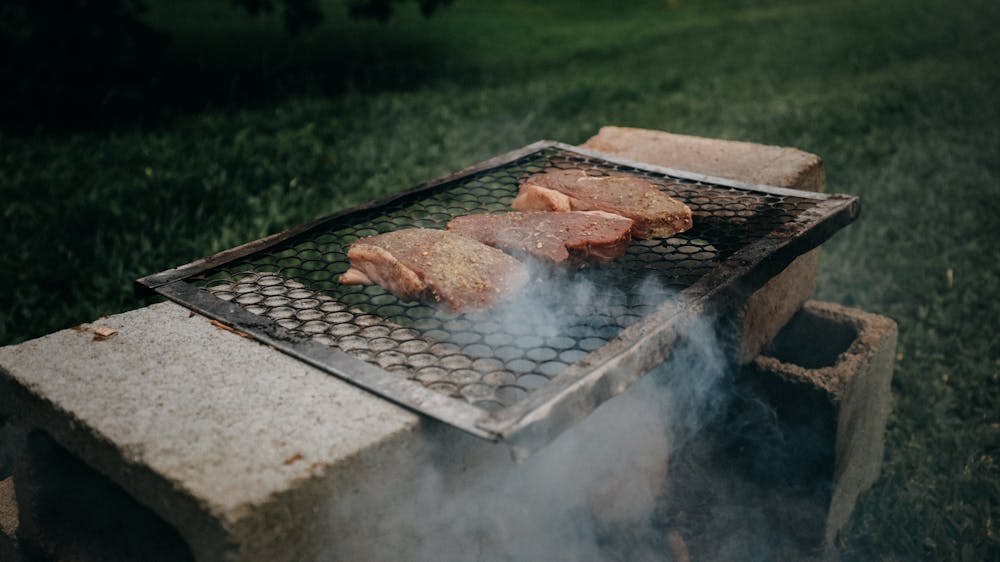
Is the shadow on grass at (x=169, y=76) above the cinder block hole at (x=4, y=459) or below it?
above

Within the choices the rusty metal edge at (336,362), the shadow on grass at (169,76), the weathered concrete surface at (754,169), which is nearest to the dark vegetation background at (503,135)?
the shadow on grass at (169,76)

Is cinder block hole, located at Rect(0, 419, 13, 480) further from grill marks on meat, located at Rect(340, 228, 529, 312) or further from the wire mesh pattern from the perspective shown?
grill marks on meat, located at Rect(340, 228, 529, 312)

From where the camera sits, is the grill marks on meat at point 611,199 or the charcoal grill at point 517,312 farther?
the grill marks on meat at point 611,199

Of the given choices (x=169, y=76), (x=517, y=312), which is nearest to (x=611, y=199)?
(x=517, y=312)

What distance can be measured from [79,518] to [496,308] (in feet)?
4.69

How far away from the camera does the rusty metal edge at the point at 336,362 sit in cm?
176

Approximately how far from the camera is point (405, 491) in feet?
6.14

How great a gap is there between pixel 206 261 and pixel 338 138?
3.98m

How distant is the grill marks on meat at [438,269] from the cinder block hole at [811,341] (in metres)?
1.65

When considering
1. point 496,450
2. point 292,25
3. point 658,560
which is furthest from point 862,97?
point 496,450

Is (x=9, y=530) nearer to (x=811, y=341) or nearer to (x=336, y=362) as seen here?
(x=336, y=362)

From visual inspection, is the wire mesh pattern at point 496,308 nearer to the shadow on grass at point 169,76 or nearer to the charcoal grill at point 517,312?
the charcoal grill at point 517,312

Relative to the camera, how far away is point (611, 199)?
2922mm

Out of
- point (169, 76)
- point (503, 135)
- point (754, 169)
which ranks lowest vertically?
point (503, 135)
